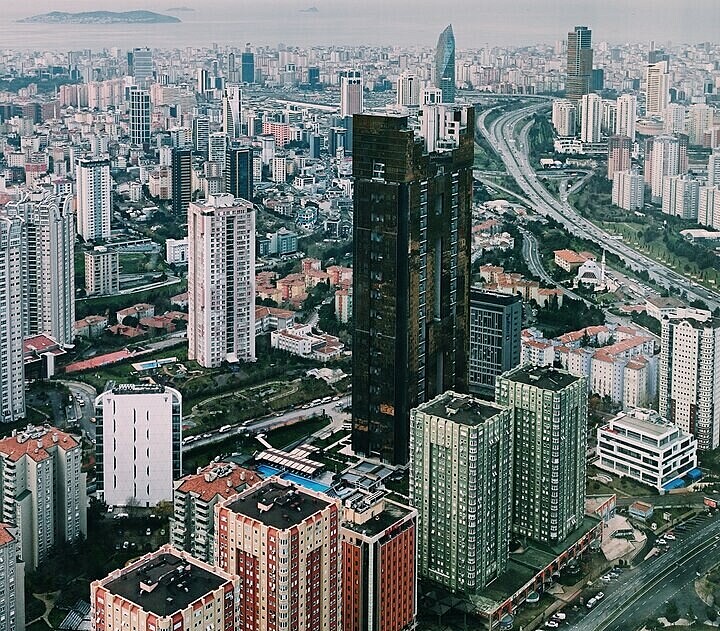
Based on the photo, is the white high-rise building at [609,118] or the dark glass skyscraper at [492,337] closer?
the dark glass skyscraper at [492,337]

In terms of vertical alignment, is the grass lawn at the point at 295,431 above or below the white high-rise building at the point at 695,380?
below

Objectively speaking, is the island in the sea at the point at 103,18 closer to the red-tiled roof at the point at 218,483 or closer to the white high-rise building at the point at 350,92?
the white high-rise building at the point at 350,92

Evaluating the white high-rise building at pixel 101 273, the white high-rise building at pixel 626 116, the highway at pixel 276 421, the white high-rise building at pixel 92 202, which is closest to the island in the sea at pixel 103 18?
the white high-rise building at pixel 92 202

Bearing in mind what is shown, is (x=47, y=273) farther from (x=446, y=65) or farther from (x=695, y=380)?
(x=446, y=65)

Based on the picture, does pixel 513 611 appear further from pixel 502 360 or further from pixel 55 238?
pixel 55 238

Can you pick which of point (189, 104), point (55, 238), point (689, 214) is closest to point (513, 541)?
point (55, 238)

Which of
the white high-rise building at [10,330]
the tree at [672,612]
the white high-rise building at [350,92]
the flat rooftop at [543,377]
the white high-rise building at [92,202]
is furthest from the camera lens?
the white high-rise building at [350,92]

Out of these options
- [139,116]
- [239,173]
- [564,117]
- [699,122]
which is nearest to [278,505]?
[699,122]

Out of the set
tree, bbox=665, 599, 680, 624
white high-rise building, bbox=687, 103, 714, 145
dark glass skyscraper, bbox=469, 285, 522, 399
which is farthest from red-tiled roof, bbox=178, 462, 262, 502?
white high-rise building, bbox=687, 103, 714, 145

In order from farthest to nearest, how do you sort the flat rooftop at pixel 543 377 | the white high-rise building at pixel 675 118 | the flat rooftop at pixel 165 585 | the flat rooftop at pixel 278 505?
the white high-rise building at pixel 675 118
the flat rooftop at pixel 543 377
the flat rooftop at pixel 278 505
the flat rooftop at pixel 165 585
